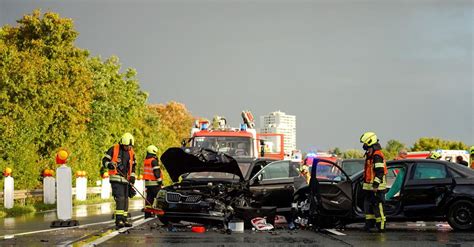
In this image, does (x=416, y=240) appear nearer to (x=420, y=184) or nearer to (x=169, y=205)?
(x=420, y=184)

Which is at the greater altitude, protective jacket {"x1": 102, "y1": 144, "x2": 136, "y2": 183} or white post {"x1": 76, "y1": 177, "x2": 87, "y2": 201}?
protective jacket {"x1": 102, "y1": 144, "x2": 136, "y2": 183}

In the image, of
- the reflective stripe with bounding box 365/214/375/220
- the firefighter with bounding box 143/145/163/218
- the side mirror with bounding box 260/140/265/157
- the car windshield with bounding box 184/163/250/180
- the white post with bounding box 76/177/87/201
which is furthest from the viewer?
the white post with bounding box 76/177/87/201

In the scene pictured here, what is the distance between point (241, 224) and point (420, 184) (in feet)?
11.8

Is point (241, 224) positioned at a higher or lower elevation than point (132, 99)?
lower

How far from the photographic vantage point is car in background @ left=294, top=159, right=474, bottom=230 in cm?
1662

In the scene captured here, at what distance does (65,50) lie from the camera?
154 feet

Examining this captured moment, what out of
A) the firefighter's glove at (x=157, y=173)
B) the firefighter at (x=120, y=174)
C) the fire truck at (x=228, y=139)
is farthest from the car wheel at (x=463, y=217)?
the fire truck at (x=228, y=139)

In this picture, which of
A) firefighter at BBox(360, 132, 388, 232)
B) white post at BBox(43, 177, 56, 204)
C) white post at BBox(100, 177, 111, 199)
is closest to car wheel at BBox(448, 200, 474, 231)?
firefighter at BBox(360, 132, 388, 232)

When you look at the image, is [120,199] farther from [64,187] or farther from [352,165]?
[352,165]

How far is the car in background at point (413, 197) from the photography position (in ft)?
54.5

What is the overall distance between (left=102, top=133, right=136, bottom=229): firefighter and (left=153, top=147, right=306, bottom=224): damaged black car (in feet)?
2.45

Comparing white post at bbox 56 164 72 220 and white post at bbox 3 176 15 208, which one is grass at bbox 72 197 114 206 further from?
white post at bbox 56 164 72 220

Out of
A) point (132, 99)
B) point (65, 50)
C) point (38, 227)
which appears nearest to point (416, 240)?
point (38, 227)

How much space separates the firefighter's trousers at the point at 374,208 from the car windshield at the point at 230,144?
12.8 m
